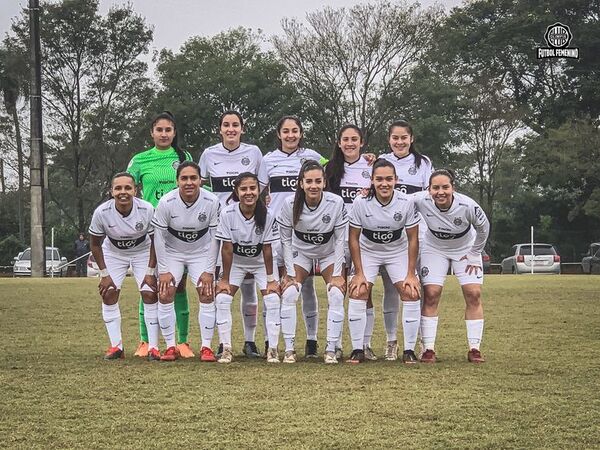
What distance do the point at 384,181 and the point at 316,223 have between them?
73 centimetres

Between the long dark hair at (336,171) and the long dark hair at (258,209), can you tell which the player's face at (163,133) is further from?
the long dark hair at (336,171)

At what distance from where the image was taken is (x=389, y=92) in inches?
1665

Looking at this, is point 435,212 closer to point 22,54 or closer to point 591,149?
point 591,149

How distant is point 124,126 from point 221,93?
5.11 metres

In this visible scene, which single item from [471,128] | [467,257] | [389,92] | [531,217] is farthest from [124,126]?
[467,257]

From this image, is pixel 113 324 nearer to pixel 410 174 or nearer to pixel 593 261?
pixel 410 174

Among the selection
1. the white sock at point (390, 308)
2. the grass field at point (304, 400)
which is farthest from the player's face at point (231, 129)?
the grass field at point (304, 400)

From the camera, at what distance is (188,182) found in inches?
338

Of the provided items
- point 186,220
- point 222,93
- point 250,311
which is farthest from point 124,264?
point 222,93

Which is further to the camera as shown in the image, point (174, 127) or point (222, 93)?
point (222, 93)

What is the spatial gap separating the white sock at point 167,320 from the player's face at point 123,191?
1031mm

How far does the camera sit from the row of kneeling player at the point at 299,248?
8.42m

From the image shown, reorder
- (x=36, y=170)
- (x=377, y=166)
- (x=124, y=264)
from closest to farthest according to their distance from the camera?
(x=377, y=166) → (x=124, y=264) → (x=36, y=170)

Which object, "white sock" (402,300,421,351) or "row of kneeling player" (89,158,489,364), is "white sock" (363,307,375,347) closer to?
"row of kneeling player" (89,158,489,364)
